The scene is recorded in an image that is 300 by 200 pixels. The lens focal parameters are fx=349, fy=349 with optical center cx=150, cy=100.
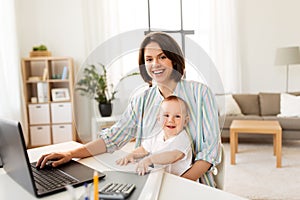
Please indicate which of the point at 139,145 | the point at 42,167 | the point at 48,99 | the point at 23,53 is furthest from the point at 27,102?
the point at 139,145

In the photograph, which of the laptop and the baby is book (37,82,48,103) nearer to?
the laptop

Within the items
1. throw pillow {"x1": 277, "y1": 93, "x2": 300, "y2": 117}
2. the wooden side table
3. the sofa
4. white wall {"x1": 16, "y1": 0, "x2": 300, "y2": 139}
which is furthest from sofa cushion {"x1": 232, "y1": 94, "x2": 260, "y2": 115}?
the wooden side table

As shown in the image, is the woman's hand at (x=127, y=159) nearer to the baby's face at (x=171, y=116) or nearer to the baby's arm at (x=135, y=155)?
the baby's arm at (x=135, y=155)

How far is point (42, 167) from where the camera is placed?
49.0 inches

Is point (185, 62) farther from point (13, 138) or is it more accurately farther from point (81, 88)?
point (13, 138)

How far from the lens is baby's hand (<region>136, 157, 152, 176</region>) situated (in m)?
1.07

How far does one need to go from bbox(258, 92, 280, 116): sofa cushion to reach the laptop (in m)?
3.76

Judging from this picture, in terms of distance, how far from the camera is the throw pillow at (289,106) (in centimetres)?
422

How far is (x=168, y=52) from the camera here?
0.99m

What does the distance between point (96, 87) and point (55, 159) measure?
407mm

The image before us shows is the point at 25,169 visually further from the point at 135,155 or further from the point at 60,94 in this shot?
the point at 60,94

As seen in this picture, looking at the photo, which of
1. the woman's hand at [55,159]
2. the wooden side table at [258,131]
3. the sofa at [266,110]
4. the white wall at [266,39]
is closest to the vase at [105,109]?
the woman's hand at [55,159]

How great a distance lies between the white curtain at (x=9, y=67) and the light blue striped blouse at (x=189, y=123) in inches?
120

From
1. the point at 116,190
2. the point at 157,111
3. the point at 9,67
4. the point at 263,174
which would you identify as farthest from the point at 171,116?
the point at 9,67
